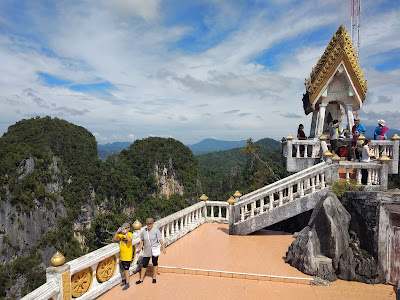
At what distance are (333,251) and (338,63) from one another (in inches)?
262

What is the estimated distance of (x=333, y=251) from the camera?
6062mm

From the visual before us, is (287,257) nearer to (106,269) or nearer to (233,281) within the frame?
(233,281)

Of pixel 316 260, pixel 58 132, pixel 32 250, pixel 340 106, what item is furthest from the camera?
pixel 58 132

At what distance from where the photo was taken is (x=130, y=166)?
7719cm

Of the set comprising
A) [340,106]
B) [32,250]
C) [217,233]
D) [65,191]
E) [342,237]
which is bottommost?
[32,250]

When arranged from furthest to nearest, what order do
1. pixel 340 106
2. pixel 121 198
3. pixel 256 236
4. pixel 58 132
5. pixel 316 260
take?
pixel 121 198
pixel 58 132
pixel 340 106
pixel 256 236
pixel 316 260

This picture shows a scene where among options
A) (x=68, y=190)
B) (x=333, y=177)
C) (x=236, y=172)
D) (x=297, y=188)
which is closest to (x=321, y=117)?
(x=333, y=177)

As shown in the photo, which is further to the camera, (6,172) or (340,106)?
(6,172)

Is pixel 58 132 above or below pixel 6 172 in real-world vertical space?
above

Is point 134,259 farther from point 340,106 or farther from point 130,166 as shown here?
point 130,166

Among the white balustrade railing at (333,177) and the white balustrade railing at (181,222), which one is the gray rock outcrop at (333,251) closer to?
the white balustrade railing at (333,177)

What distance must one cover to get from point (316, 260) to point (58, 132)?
66905 millimetres

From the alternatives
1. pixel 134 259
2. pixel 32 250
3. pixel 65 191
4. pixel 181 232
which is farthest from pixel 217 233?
pixel 65 191

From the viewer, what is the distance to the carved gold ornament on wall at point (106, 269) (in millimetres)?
5385
